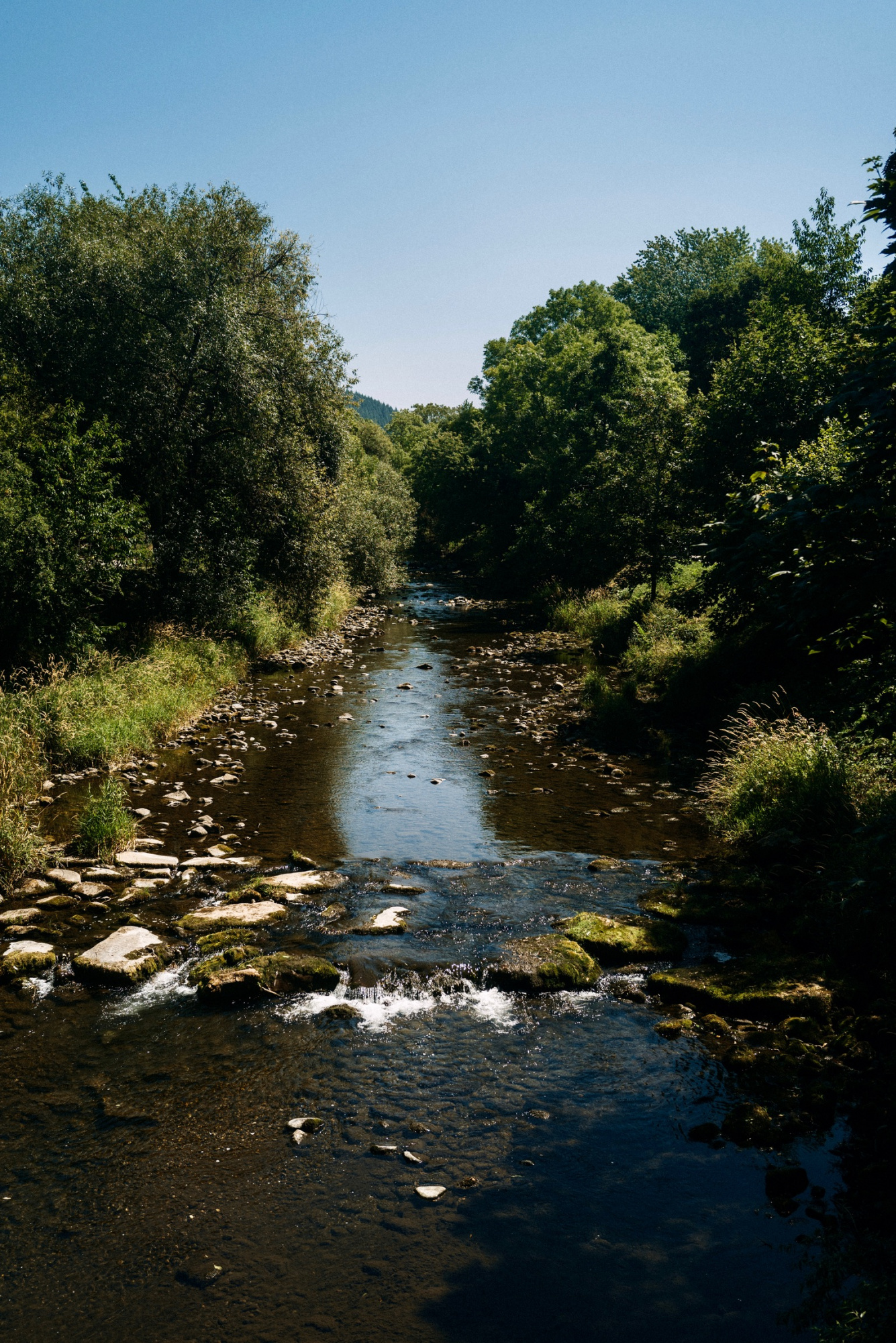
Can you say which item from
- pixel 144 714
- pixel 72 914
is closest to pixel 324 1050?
pixel 72 914

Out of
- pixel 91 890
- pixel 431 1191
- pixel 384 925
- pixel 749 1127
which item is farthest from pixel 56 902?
pixel 749 1127

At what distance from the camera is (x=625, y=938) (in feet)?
32.6

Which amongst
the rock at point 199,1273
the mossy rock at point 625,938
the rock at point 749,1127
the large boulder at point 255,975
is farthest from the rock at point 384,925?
the rock at point 199,1273

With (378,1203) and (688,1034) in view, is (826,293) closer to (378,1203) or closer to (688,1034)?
(688,1034)

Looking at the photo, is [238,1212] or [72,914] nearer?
[238,1212]

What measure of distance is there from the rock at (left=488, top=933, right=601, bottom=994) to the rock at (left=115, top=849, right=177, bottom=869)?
5.55 m

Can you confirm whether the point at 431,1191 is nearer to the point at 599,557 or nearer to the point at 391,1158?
the point at 391,1158

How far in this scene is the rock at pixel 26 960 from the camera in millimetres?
9000

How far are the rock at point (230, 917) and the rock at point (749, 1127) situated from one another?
19.6 feet

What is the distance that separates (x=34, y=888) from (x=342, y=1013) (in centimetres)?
520

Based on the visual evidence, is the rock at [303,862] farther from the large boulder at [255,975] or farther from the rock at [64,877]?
the rock at [64,877]

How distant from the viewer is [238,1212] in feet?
19.6

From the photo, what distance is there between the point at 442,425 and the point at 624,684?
6310cm

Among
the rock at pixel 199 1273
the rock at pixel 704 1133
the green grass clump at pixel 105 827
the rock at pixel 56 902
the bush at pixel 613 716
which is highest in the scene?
the bush at pixel 613 716
